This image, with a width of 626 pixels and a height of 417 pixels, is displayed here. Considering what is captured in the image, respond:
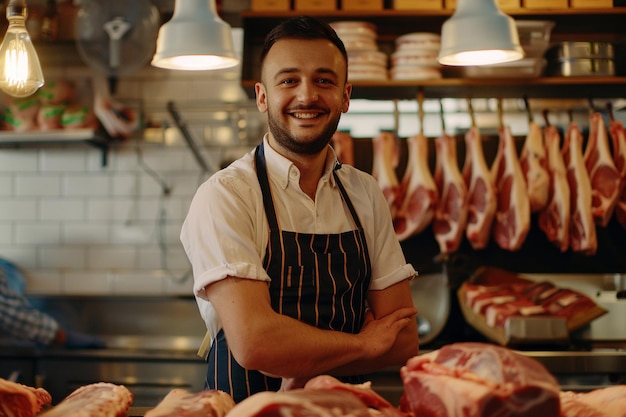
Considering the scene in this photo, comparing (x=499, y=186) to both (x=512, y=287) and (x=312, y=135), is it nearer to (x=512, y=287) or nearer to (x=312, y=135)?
(x=512, y=287)

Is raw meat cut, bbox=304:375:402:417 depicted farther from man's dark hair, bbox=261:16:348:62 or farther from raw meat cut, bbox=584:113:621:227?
raw meat cut, bbox=584:113:621:227

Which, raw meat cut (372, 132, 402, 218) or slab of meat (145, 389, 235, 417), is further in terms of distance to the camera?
raw meat cut (372, 132, 402, 218)

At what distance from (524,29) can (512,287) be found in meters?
1.30

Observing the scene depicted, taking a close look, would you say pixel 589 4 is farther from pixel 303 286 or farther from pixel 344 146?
pixel 303 286

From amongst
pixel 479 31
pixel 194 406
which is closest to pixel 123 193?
pixel 479 31

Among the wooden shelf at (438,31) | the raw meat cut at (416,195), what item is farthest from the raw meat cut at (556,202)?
→ the raw meat cut at (416,195)

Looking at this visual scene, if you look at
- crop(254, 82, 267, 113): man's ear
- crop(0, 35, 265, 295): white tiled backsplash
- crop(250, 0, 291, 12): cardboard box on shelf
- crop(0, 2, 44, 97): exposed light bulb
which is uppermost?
→ crop(250, 0, 291, 12): cardboard box on shelf

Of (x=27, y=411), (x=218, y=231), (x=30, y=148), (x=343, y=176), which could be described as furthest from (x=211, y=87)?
(x=27, y=411)

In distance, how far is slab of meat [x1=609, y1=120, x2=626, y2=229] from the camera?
401cm

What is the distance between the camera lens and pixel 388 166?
13.2 ft

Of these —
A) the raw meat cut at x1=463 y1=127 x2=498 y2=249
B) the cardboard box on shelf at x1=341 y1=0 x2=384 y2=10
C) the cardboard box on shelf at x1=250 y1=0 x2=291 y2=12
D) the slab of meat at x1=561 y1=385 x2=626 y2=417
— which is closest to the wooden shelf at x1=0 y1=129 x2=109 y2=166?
the cardboard box on shelf at x1=250 y1=0 x2=291 y2=12

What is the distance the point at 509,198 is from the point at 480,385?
108 inches

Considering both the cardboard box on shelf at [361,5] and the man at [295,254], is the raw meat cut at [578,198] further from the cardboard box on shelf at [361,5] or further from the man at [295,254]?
the man at [295,254]

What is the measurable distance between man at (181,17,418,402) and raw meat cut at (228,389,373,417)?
0.51 m
